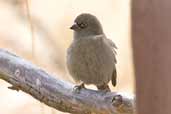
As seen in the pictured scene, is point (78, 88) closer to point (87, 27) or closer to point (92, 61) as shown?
point (92, 61)

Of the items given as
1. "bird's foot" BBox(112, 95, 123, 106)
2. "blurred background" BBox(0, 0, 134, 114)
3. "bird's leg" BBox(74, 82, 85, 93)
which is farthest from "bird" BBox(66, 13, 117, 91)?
"blurred background" BBox(0, 0, 134, 114)

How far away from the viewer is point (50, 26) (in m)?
2.75

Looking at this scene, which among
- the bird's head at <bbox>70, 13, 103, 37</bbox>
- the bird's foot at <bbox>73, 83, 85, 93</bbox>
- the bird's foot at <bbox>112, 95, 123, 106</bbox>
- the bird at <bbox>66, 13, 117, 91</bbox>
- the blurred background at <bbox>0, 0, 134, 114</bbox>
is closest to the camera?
the bird's foot at <bbox>112, 95, 123, 106</bbox>

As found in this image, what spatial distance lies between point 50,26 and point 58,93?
1.34 m

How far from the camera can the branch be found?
4.33ft

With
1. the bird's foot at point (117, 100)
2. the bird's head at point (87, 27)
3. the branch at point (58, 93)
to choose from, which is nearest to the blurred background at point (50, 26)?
A: the bird's head at point (87, 27)

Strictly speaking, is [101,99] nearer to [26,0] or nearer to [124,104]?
[124,104]

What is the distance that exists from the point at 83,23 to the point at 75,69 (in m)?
0.22

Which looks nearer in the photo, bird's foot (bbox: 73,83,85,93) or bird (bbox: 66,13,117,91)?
bird's foot (bbox: 73,83,85,93)

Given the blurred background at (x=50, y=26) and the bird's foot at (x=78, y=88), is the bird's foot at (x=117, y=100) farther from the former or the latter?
the blurred background at (x=50, y=26)

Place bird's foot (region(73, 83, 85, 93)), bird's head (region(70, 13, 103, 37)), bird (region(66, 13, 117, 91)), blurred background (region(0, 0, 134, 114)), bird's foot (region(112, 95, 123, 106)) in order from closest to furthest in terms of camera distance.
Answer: bird's foot (region(112, 95, 123, 106)), bird's foot (region(73, 83, 85, 93)), bird (region(66, 13, 117, 91)), bird's head (region(70, 13, 103, 37)), blurred background (region(0, 0, 134, 114))

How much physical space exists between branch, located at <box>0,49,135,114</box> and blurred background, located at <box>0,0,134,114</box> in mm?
1111

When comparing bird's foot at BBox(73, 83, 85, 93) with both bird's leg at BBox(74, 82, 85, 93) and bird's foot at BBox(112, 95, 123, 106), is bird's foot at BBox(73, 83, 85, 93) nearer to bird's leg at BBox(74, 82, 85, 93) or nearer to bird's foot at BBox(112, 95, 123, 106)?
bird's leg at BBox(74, 82, 85, 93)

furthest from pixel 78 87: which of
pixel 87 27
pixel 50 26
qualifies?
A: pixel 50 26
